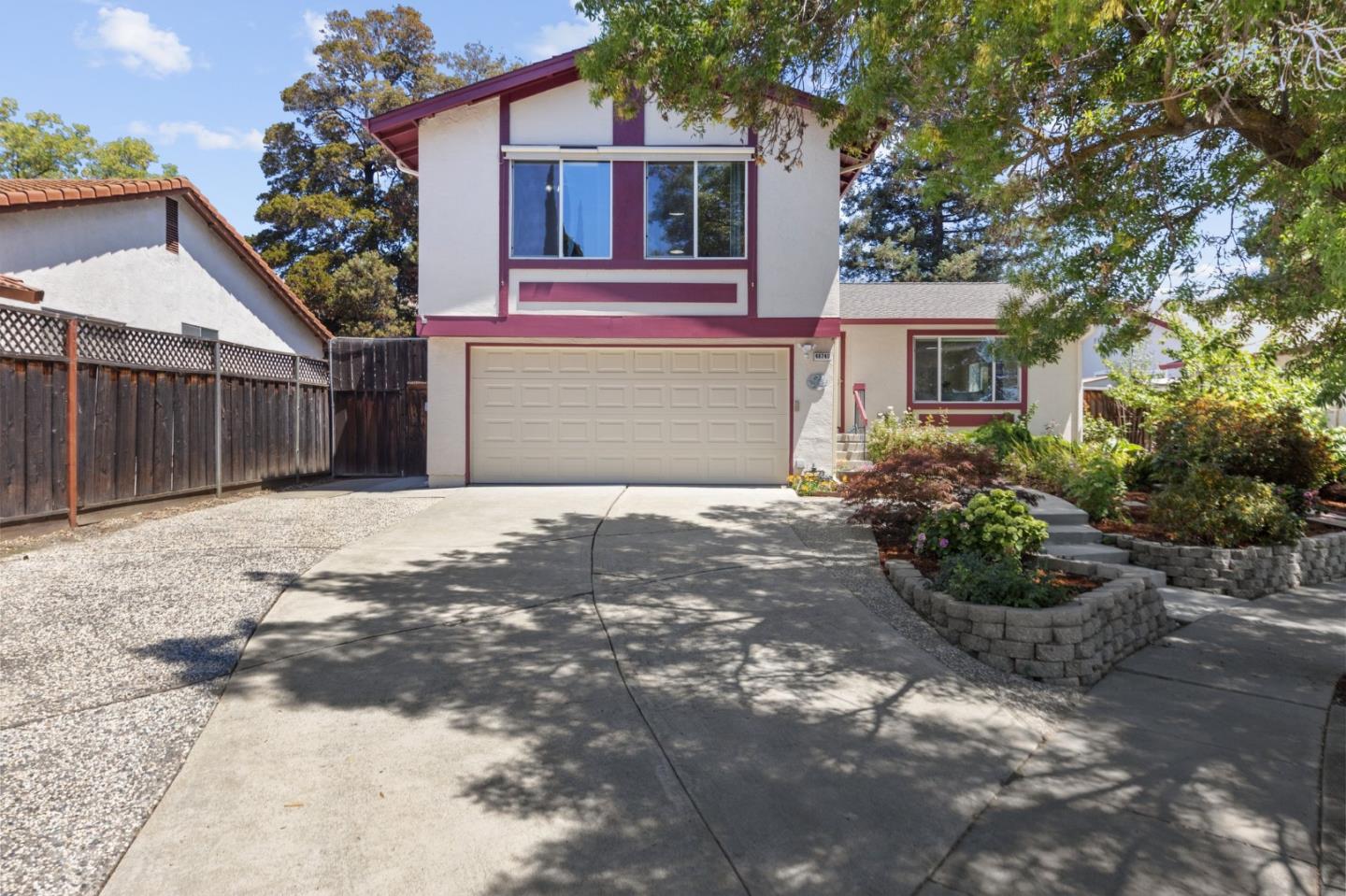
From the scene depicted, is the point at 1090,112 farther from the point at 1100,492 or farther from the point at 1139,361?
the point at 1139,361

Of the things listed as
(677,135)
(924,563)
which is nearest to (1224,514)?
(924,563)

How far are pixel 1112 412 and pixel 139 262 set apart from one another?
789 inches

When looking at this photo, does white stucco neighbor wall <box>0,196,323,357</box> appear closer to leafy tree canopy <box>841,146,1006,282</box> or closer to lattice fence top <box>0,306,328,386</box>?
lattice fence top <box>0,306,328,386</box>

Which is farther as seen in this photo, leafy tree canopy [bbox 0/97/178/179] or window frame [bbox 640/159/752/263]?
leafy tree canopy [bbox 0/97/178/179]

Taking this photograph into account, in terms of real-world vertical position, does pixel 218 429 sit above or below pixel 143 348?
below

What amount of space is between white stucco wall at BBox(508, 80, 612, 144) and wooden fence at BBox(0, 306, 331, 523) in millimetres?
5479

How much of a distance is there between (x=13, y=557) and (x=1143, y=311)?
1113cm

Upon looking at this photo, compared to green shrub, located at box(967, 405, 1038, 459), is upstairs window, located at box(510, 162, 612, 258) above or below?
above

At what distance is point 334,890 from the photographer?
281 centimetres

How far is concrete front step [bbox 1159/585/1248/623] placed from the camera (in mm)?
7301

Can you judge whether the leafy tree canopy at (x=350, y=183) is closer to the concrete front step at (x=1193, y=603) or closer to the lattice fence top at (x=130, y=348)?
the lattice fence top at (x=130, y=348)

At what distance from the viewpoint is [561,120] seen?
42.0ft

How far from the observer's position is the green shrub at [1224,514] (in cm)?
857

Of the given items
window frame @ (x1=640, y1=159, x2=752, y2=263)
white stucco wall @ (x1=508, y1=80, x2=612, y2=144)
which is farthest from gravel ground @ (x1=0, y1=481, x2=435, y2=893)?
white stucco wall @ (x1=508, y1=80, x2=612, y2=144)
